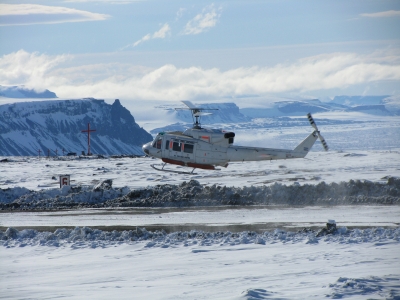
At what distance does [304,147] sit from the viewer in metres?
30.3

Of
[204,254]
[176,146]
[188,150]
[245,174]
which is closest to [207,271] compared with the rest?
[204,254]

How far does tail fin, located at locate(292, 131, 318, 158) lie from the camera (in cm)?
3011

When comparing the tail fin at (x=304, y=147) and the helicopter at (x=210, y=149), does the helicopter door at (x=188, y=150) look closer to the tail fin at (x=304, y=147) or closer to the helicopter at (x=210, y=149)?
the helicopter at (x=210, y=149)

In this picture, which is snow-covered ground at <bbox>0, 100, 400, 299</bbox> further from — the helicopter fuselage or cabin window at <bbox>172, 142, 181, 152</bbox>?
cabin window at <bbox>172, 142, 181, 152</bbox>

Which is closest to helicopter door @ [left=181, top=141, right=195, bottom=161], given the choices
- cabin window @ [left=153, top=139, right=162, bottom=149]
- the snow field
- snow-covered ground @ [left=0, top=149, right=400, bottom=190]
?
cabin window @ [left=153, top=139, right=162, bottom=149]

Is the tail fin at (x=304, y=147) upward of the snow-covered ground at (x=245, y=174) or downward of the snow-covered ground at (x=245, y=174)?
upward

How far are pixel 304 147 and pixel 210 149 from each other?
4896 mm

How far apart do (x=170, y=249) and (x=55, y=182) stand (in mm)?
24212

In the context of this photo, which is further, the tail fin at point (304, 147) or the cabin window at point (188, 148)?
the cabin window at point (188, 148)

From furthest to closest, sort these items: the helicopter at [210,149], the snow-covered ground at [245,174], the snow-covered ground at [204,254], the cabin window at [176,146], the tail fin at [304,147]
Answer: the snow-covered ground at [245,174] < the cabin window at [176,146] < the helicopter at [210,149] < the tail fin at [304,147] < the snow-covered ground at [204,254]

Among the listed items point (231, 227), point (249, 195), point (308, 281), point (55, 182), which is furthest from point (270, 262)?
point (55, 182)

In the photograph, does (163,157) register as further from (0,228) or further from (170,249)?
(170,249)

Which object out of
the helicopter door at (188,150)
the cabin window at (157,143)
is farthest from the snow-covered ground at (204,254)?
the cabin window at (157,143)

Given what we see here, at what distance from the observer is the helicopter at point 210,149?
99.3 feet
